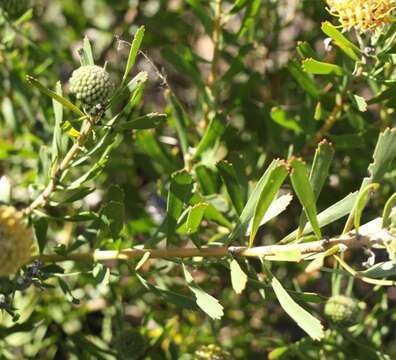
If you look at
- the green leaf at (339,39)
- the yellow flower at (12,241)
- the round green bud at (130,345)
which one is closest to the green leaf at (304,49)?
the green leaf at (339,39)

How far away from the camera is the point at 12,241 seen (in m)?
1.31

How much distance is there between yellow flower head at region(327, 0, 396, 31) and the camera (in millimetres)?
1471

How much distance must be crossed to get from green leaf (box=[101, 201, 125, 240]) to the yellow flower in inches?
10.0

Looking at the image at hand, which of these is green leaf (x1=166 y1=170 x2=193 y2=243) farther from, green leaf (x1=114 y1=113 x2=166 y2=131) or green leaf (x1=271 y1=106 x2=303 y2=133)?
green leaf (x1=271 y1=106 x2=303 y2=133)

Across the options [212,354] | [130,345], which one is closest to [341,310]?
[212,354]

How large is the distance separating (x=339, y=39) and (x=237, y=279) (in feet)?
1.90

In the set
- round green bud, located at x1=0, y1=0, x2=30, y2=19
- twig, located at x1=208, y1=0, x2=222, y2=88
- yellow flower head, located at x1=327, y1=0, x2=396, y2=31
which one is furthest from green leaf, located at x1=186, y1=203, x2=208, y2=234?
round green bud, located at x1=0, y1=0, x2=30, y2=19

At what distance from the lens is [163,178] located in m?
2.39

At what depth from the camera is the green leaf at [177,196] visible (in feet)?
5.03

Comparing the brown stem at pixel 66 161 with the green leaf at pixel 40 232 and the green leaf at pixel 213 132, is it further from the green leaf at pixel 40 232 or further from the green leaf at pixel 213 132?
the green leaf at pixel 213 132

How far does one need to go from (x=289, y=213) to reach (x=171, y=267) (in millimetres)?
886

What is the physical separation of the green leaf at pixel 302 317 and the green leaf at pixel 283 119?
734 mm

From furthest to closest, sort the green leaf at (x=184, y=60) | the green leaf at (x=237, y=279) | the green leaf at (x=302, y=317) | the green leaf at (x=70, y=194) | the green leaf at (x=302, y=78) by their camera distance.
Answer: the green leaf at (x=184, y=60) < the green leaf at (x=302, y=78) < the green leaf at (x=70, y=194) < the green leaf at (x=237, y=279) < the green leaf at (x=302, y=317)

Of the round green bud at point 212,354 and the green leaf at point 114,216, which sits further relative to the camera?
the round green bud at point 212,354
